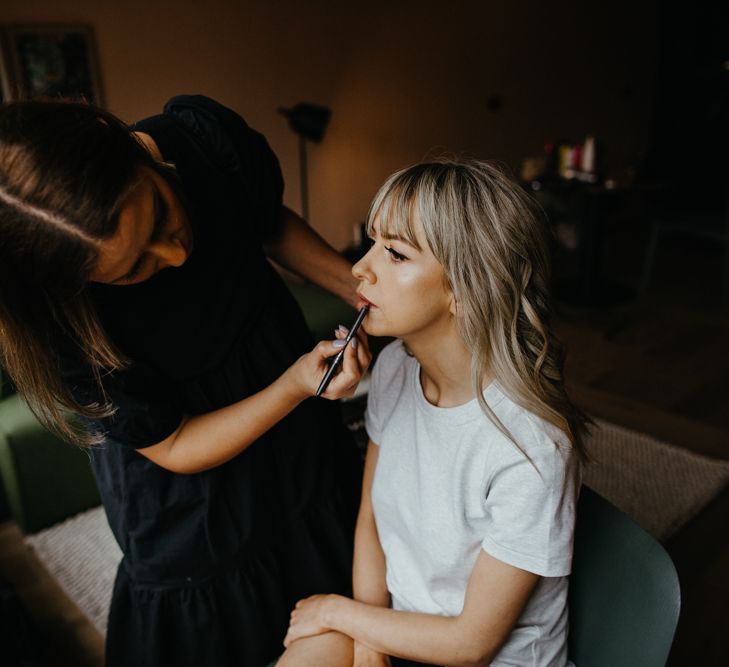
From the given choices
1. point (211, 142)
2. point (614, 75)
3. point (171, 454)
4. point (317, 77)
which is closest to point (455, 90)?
point (317, 77)

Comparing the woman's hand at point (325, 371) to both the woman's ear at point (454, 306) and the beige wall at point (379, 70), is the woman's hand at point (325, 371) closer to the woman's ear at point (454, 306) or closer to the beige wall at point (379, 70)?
the woman's ear at point (454, 306)

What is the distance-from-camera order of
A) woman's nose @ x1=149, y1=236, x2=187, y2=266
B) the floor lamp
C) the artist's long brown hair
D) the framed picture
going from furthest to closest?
1. the floor lamp
2. the framed picture
3. woman's nose @ x1=149, y1=236, x2=187, y2=266
4. the artist's long brown hair

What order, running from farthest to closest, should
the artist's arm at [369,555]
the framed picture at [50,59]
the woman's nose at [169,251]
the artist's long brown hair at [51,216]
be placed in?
1. the framed picture at [50,59]
2. the artist's arm at [369,555]
3. the woman's nose at [169,251]
4. the artist's long brown hair at [51,216]

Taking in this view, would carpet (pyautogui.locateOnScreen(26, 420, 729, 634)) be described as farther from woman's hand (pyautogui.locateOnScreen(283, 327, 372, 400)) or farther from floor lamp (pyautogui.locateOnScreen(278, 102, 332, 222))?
floor lamp (pyautogui.locateOnScreen(278, 102, 332, 222))

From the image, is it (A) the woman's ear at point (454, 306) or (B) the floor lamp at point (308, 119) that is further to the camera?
(B) the floor lamp at point (308, 119)

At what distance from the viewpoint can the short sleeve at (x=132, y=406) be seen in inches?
34.0

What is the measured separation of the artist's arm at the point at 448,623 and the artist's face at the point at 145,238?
21.9 inches

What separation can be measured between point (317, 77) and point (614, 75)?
316cm

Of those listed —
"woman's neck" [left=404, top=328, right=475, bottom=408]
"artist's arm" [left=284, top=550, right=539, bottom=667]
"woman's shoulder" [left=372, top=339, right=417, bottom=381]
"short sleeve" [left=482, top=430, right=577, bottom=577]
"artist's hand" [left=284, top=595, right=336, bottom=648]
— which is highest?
"woman's neck" [left=404, top=328, right=475, bottom=408]

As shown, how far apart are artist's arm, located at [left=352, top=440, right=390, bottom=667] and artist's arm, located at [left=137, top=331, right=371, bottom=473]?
28 cm

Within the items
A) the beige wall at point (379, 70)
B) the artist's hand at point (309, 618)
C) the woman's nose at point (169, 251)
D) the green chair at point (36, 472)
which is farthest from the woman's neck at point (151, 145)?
the beige wall at point (379, 70)

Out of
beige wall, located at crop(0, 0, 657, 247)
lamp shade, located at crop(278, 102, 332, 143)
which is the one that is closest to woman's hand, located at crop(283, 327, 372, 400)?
beige wall, located at crop(0, 0, 657, 247)

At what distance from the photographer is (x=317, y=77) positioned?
12.2 ft

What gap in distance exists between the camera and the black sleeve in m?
1.00
